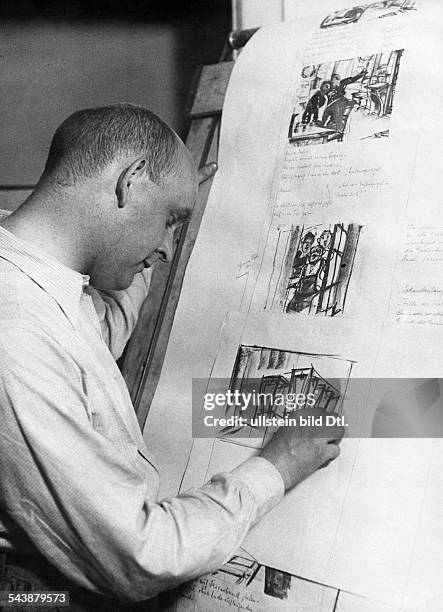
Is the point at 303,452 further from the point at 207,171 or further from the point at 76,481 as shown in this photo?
the point at 207,171

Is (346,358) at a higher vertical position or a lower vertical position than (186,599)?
higher

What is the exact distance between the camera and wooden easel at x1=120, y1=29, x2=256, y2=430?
116 cm

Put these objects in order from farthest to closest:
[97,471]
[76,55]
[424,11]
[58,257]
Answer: [76,55] → [424,11] → [58,257] → [97,471]

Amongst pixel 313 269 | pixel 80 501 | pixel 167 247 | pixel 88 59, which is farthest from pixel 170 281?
pixel 88 59

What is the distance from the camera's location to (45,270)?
2.89 ft

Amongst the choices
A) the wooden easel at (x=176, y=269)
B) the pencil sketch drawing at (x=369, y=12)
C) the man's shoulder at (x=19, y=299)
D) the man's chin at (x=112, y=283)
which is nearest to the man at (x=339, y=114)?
Result: the pencil sketch drawing at (x=369, y=12)

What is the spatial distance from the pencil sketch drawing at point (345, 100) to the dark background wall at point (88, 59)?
0.69m

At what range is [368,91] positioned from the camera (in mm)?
1020

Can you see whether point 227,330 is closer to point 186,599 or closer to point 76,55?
point 186,599

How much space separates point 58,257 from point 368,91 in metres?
0.50

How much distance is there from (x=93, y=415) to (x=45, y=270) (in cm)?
19

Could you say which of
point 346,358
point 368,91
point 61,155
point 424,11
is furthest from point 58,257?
point 424,11

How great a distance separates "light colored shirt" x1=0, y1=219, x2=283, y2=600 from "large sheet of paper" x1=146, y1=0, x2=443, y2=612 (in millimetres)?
115

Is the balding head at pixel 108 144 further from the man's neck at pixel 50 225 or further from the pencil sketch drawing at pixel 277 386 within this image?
the pencil sketch drawing at pixel 277 386
